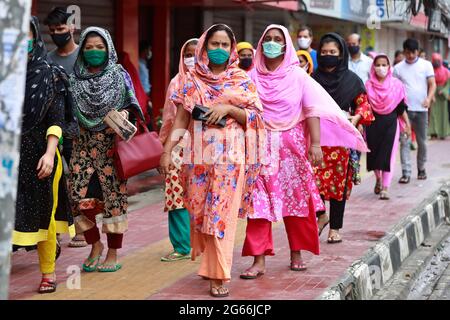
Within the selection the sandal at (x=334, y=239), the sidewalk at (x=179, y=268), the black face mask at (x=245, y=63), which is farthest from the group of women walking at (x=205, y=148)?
the black face mask at (x=245, y=63)

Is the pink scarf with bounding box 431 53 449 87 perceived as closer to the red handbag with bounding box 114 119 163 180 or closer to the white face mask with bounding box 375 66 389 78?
the white face mask with bounding box 375 66 389 78

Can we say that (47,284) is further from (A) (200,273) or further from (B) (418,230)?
(B) (418,230)

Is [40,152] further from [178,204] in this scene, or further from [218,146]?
[178,204]

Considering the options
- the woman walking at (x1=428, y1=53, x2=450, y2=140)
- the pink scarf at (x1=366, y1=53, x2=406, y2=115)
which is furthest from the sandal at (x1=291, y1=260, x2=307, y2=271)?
the woman walking at (x1=428, y1=53, x2=450, y2=140)

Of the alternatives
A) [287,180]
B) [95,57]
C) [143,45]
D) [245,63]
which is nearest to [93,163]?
[95,57]

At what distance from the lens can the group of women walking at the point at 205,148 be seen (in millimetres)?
5434

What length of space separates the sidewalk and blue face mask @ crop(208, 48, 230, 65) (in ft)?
4.75

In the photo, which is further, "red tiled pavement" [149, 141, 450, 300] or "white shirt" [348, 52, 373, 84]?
"white shirt" [348, 52, 373, 84]

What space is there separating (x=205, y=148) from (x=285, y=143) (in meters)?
0.89

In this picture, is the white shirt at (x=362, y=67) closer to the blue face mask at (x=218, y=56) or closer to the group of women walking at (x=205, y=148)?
the group of women walking at (x=205, y=148)

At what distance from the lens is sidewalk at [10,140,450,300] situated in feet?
18.5

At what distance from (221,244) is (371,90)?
17.2ft

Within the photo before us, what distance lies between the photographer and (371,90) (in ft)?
33.6

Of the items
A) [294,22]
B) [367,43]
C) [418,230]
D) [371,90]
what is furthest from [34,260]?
[367,43]
